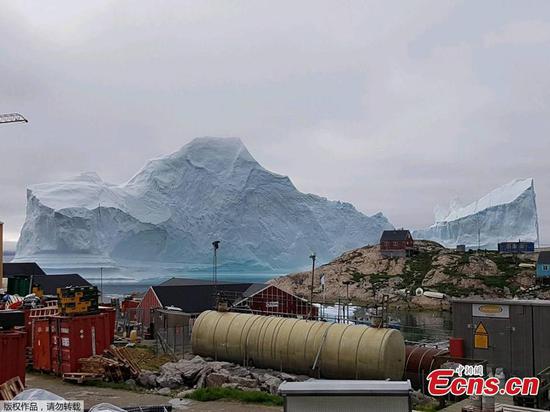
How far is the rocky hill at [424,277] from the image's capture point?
60.3 m

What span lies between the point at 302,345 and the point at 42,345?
769 cm

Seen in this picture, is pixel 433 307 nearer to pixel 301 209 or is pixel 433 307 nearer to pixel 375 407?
pixel 301 209

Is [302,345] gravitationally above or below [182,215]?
below

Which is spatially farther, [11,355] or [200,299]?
[200,299]

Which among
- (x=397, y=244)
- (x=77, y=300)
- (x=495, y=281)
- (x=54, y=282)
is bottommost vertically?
(x=495, y=281)

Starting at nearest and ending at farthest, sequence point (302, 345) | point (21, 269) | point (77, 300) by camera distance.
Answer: point (77, 300)
point (302, 345)
point (21, 269)

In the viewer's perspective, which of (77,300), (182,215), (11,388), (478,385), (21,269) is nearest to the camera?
(478,385)

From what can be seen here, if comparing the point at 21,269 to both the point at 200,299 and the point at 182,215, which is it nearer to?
the point at 200,299

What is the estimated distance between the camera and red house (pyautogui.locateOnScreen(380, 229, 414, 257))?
7769cm

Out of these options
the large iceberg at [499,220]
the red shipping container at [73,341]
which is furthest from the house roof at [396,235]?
the red shipping container at [73,341]

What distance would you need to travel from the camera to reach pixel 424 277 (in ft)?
220

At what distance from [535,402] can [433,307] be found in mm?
47120

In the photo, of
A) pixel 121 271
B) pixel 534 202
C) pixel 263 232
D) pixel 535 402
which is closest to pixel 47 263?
pixel 121 271

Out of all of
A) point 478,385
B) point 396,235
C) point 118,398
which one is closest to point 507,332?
point 478,385
